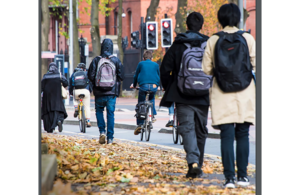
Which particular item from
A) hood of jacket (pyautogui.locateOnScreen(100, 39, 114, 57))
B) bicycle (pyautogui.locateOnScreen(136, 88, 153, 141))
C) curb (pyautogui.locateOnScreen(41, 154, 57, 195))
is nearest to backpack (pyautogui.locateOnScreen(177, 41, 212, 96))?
curb (pyautogui.locateOnScreen(41, 154, 57, 195))

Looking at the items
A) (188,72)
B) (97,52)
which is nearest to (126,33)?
(97,52)

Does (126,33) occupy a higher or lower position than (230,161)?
higher

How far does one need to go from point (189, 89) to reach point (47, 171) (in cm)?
205

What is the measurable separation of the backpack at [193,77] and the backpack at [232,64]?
1.91 ft

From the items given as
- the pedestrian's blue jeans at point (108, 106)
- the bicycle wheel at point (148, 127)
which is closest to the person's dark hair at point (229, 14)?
the pedestrian's blue jeans at point (108, 106)

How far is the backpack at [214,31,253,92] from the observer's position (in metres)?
5.30

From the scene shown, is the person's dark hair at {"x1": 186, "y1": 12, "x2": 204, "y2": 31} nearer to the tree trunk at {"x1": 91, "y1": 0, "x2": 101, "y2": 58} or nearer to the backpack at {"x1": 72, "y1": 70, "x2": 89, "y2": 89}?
the backpack at {"x1": 72, "y1": 70, "x2": 89, "y2": 89}

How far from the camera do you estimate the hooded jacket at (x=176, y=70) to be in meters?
6.06

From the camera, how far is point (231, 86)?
5305 millimetres

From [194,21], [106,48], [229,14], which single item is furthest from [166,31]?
[229,14]

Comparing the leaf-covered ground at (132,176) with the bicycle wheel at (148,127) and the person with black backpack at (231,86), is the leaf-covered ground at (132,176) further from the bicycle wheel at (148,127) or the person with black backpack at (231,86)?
the bicycle wheel at (148,127)

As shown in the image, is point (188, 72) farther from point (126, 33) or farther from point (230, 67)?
point (126, 33)
